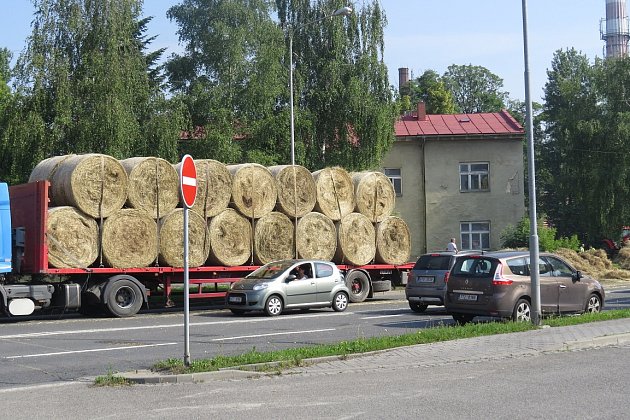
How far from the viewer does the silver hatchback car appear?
20469mm

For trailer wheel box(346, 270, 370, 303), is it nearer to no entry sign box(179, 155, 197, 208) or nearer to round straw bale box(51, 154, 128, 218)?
round straw bale box(51, 154, 128, 218)

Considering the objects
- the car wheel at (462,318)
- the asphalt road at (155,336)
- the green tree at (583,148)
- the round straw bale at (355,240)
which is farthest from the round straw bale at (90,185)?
the green tree at (583,148)

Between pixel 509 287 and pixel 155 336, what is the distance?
22.2 feet

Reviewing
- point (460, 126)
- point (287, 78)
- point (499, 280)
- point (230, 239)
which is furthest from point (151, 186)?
point (460, 126)

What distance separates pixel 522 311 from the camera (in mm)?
16672

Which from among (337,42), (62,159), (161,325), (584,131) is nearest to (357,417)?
(161,325)

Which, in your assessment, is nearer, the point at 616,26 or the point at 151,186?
the point at 151,186

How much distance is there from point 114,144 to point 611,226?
32.5m

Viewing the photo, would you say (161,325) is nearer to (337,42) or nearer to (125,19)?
(125,19)

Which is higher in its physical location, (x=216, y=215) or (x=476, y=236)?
(x=216, y=215)

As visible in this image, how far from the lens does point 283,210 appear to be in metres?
24.4

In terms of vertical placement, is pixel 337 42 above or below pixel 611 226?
above

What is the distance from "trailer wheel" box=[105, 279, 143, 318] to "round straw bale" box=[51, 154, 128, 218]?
1.76 m

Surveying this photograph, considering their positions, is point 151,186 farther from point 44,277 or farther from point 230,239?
point 44,277
